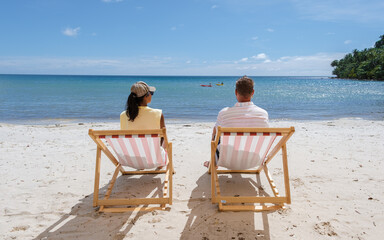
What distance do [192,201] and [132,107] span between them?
1367mm

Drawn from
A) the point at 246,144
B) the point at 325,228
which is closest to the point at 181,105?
the point at 246,144

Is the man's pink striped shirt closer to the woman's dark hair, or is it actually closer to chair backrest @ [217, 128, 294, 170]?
chair backrest @ [217, 128, 294, 170]

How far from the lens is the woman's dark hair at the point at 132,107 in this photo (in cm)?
A: 341

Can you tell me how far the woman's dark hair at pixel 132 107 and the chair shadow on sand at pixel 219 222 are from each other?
4.09 ft

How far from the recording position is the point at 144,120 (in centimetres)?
349

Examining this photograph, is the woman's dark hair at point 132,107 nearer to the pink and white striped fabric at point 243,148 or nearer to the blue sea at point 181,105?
the pink and white striped fabric at point 243,148

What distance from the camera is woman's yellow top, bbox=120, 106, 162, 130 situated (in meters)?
3.48

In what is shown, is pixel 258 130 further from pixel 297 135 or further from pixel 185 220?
pixel 297 135

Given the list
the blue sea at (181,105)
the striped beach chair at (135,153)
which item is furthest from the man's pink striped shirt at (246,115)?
the blue sea at (181,105)

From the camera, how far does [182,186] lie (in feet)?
12.3

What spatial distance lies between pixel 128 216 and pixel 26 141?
4836 mm

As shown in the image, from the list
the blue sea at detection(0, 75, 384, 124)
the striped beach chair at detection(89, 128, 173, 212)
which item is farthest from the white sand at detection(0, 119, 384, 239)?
the blue sea at detection(0, 75, 384, 124)

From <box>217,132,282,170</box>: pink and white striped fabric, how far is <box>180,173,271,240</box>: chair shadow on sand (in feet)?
1.59

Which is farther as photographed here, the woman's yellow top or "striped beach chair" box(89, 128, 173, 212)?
the woman's yellow top
